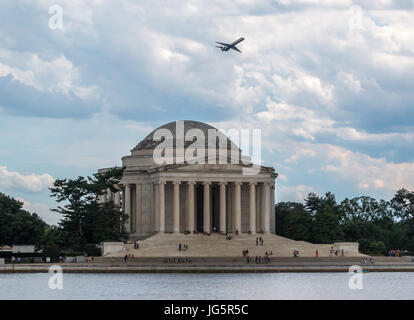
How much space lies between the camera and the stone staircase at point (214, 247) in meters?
124

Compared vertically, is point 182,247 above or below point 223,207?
below

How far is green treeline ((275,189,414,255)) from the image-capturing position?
5561 inches

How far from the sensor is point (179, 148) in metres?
145

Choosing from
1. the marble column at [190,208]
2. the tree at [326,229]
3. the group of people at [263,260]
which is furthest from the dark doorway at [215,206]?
the group of people at [263,260]

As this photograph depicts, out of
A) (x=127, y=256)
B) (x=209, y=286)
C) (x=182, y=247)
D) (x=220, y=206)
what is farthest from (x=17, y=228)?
(x=209, y=286)

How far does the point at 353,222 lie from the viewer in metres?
166

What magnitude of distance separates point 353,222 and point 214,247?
45.3 metres

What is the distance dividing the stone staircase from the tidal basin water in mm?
19180

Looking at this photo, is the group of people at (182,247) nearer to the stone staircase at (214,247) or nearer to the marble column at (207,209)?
the stone staircase at (214,247)

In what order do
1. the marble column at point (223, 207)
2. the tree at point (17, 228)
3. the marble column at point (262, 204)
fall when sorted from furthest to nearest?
the tree at point (17, 228) → the marble column at point (262, 204) → the marble column at point (223, 207)

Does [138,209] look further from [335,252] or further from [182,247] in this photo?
[335,252]

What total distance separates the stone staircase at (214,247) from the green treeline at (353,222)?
871 centimetres

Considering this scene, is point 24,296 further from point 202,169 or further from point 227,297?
point 202,169

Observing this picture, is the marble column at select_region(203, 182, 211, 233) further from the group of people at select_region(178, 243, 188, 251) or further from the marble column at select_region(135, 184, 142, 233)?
the group of people at select_region(178, 243, 188, 251)
